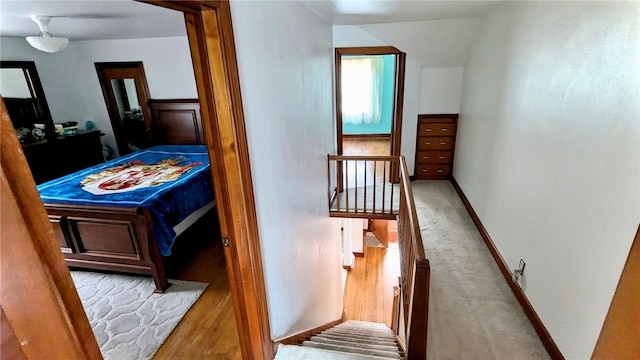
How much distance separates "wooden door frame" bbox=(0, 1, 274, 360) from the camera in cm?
56

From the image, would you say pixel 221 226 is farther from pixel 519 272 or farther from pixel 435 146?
pixel 435 146

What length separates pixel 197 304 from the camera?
2.60 meters

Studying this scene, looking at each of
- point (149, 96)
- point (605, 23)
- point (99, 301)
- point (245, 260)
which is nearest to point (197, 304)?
point (99, 301)

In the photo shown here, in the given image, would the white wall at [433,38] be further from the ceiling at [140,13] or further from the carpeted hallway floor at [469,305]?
the carpeted hallway floor at [469,305]

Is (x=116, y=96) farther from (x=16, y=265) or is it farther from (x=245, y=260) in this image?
(x=16, y=265)

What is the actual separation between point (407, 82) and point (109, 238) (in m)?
3.80

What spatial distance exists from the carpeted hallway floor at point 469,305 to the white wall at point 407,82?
1.37 metres

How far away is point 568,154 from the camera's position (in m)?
1.77

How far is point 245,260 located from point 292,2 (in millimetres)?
1671

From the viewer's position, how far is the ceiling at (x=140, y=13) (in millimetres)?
2328

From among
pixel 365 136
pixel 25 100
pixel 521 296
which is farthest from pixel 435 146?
pixel 25 100

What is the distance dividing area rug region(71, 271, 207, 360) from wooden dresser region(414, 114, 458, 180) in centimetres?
332

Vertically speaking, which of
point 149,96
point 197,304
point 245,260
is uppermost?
point 149,96

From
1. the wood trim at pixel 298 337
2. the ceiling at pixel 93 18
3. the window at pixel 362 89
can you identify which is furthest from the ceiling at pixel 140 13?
the window at pixel 362 89
